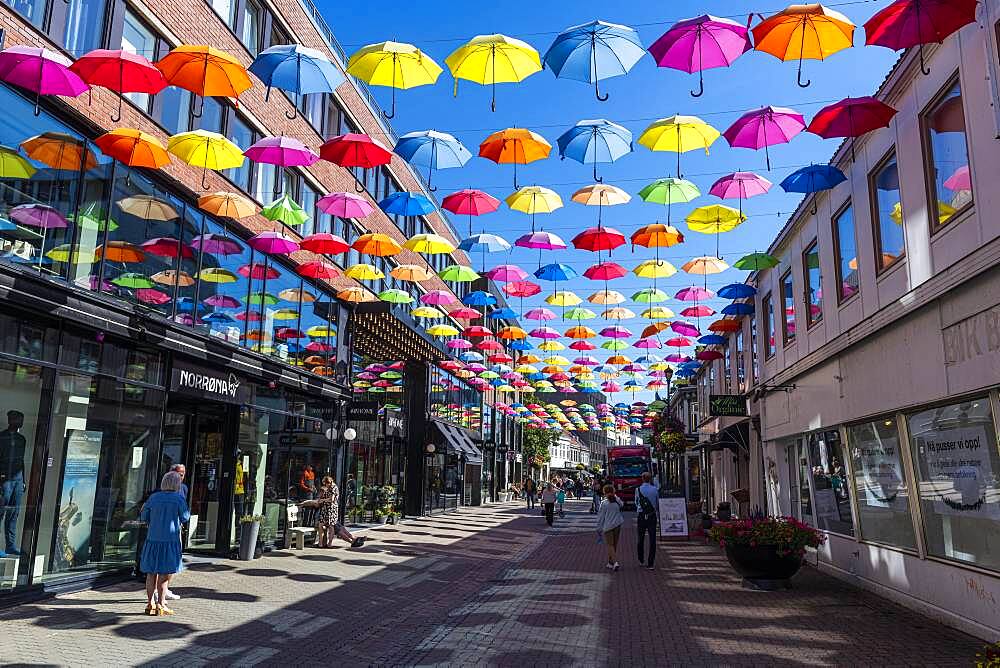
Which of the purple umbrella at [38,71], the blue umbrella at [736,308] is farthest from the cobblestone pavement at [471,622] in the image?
the blue umbrella at [736,308]

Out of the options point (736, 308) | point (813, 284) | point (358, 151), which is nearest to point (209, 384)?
point (358, 151)

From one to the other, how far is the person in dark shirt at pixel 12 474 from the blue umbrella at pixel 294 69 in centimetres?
571

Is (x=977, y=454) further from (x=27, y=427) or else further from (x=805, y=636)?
(x=27, y=427)

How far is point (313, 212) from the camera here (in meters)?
21.1

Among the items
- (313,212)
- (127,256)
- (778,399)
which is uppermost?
(313,212)

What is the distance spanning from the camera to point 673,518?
22016 mm

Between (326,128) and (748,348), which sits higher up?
(326,128)

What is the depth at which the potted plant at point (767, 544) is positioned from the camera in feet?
40.6

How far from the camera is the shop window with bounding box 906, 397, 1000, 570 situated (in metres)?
8.98

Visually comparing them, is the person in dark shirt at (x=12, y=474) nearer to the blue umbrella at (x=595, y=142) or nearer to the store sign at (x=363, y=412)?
the blue umbrella at (x=595, y=142)

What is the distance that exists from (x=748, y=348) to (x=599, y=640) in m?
18.7

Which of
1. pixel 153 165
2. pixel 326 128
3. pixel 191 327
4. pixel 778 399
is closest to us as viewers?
pixel 153 165

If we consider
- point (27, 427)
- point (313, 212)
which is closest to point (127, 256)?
point (27, 427)

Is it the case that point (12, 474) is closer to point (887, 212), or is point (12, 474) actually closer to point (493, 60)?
point (493, 60)
